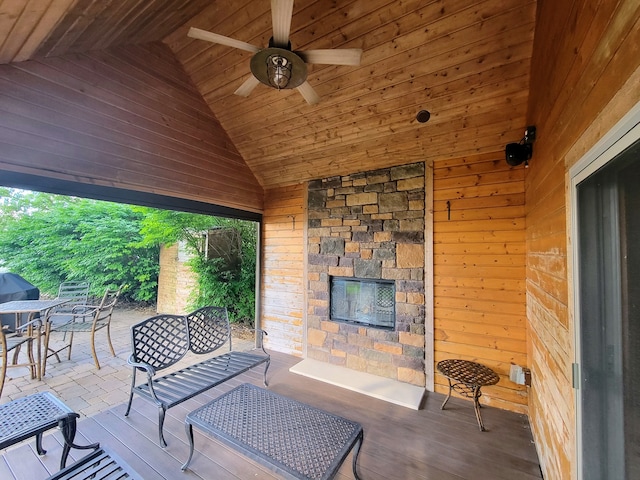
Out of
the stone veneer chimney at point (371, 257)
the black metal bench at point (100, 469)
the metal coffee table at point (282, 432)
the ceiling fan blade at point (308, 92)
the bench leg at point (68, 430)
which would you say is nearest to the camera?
the black metal bench at point (100, 469)

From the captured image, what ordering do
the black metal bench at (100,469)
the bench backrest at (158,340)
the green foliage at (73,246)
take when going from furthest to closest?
the green foliage at (73,246)
the bench backrest at (158,340)
the black metal bench at (100,469)

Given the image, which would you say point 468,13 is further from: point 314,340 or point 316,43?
point 314,340

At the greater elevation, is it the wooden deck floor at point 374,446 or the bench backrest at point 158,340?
the bench backrest at point 158,340

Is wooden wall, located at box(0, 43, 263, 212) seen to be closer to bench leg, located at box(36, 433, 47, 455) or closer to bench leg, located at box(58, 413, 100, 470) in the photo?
bench leg, located at box(58, 413, 100, 470)

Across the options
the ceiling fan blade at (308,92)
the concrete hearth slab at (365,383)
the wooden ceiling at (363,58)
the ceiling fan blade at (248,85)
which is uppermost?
the wooden ceiling at (363,58)

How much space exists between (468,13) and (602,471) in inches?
104

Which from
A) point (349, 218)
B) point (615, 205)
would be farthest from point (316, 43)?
point (615, 205)

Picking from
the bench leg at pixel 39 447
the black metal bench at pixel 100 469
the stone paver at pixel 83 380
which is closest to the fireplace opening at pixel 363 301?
the stone paver at pixel 83 380

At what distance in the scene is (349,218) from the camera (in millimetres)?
3506

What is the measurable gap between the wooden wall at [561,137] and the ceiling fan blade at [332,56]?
1056 mm

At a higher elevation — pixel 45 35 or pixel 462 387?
pixel 45 35

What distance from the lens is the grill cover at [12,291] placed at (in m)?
4.02

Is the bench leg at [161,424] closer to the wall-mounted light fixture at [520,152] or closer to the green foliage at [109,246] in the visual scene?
the green foliage at [109,246]

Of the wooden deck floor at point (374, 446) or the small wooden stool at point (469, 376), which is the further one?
the small wooden stool at point (469, 376)
